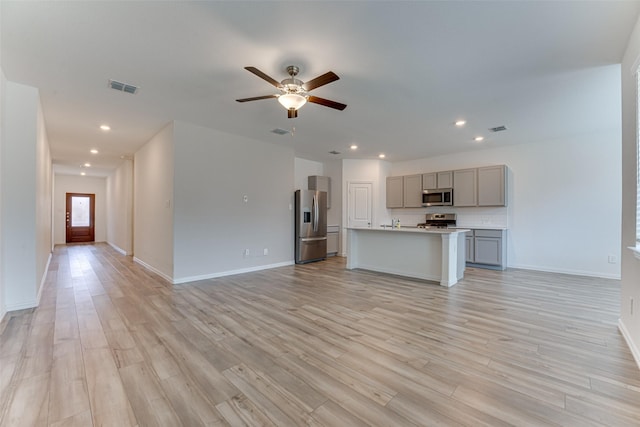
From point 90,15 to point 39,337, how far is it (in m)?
2.89

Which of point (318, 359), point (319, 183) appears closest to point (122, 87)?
point (318, 359)

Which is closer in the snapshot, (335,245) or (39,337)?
(39,337)

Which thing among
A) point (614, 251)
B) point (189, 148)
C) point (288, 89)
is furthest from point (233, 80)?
point (614, 251)

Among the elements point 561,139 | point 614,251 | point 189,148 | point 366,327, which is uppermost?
point 561,139

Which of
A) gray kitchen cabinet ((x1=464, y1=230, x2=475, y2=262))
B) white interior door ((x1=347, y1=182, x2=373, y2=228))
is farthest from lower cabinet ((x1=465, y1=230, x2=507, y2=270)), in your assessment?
white interior door ((x1=347, y1=182, x2=373, y2=228))

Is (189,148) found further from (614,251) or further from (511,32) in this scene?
(614,251)

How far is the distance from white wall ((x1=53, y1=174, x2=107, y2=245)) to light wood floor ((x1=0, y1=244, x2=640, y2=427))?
29.2ft

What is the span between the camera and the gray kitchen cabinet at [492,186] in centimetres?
577

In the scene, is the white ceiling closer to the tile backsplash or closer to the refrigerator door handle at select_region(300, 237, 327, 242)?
the tile backsplash

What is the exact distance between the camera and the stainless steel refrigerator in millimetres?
6422

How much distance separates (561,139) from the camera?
5.41 m

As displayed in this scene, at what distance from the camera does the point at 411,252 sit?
16.3 ft

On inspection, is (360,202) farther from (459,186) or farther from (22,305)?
(22,305)

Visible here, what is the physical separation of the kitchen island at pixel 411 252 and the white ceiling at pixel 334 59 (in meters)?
1.94
